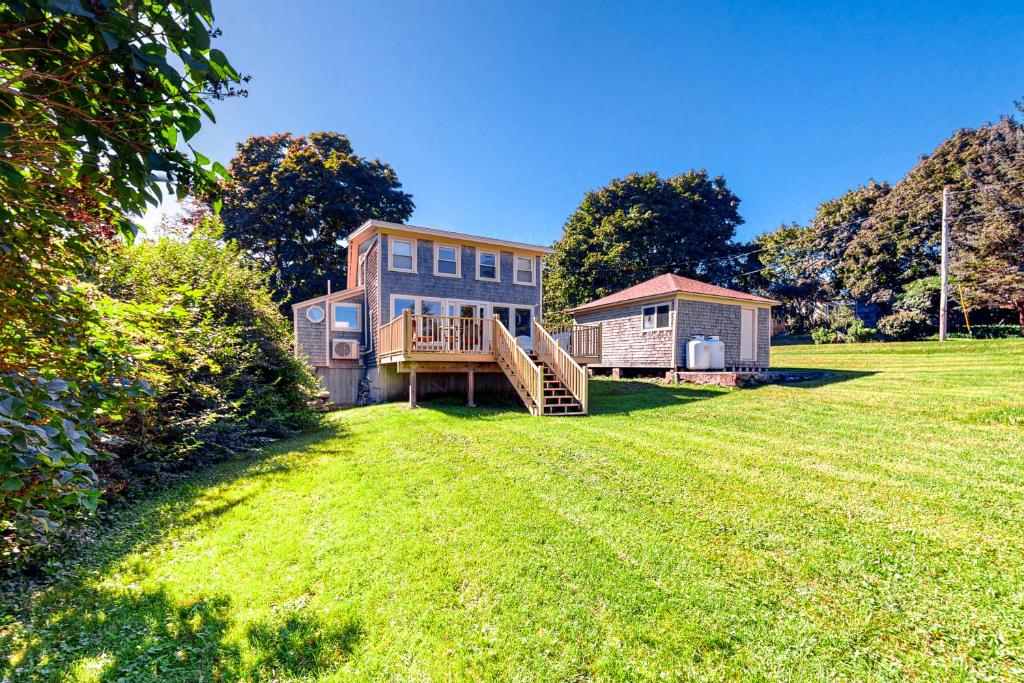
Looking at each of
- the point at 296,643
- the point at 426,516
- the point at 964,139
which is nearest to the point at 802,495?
the point at 426,516

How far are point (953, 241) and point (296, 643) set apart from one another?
30.2 m

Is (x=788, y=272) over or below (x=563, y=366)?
over

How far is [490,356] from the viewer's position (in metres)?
11.1

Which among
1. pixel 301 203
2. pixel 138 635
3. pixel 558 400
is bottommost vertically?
A: pixel 138 635

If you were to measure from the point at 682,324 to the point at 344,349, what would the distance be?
11.7m

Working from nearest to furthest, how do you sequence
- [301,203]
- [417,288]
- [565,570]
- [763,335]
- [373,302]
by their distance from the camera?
[565,570] < [417,288] < [373,302] < [763,335] < [301,203]

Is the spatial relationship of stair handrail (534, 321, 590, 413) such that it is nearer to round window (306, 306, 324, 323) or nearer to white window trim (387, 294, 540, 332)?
white window trim (387, 294, 540, 332)

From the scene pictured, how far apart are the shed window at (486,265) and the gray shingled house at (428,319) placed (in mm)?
35

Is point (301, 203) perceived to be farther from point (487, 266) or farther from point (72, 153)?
point (72, 153)

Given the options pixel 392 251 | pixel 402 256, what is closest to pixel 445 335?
pixel 402 256

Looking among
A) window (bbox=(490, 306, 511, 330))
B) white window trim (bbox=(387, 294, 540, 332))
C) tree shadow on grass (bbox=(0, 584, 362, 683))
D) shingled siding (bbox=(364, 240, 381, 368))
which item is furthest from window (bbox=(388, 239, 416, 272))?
tree shadow on grass (bbox=(0, 584, 362, 683))

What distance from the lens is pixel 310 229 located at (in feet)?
87.6

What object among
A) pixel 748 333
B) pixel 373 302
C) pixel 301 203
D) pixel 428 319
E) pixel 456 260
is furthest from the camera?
pixel 301 203

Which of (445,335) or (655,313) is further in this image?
(655,313)
